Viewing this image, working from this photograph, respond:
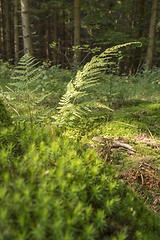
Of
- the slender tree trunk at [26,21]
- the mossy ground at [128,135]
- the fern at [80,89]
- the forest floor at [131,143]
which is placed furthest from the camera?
the slender tree trunk at [26,21]

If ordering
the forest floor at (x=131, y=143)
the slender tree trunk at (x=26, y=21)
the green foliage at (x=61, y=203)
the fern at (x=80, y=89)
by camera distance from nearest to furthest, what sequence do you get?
the green foliage at (x=61, y=203)
the forest floor at (x=131, y=143)
the fern at (x=80, y=89)
the slender tree trunk at (x=26, y=21)

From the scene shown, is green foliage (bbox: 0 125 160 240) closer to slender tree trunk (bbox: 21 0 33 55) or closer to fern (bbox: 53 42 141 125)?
fern (bbox: 53 42 141 125)

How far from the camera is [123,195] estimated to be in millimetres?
1433

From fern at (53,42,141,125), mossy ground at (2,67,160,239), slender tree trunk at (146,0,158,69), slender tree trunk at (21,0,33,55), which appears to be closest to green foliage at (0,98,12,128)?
mossy ground at (2,67,160,239)

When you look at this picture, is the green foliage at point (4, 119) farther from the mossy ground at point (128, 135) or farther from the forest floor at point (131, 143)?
the forest floor at point (131, 143)

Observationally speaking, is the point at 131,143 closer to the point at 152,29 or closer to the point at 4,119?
the point at 4,119

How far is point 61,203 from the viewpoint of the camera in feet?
3.47

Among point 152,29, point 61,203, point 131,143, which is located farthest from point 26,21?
point 61,203

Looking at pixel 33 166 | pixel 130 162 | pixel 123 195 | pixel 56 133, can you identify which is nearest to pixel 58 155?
pixel 33 166

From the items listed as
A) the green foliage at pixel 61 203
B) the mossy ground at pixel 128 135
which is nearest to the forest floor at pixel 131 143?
the mossy ground at pixel 128 135

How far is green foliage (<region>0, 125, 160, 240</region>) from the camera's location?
2.92 ft

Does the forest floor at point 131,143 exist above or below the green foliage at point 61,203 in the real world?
below

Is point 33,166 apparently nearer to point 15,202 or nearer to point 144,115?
point 15,202

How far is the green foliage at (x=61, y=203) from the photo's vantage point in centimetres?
89
